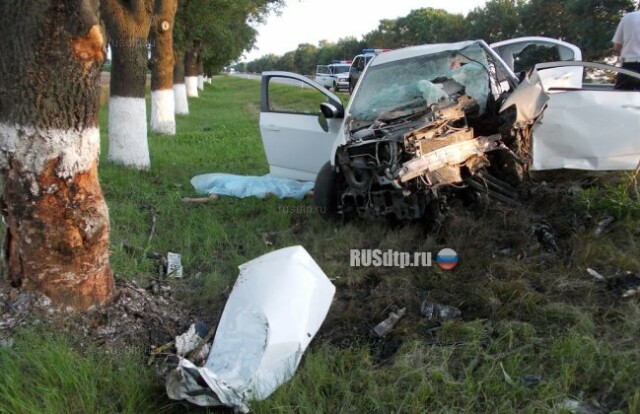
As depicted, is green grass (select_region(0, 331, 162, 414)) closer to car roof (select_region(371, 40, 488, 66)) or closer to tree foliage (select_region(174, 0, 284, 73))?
car roof (select_region(371, 40, 488, 66))

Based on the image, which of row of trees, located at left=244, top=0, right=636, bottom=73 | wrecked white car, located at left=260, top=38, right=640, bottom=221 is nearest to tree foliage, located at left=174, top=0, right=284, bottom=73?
wrecked white car, located at left=260, top=38, right=640, bottom=221

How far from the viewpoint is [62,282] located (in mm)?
2967

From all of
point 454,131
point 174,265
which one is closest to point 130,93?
point 174,265

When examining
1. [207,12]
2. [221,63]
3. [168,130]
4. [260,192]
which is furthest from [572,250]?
[221,63]

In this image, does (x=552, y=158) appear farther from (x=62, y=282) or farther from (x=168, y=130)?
(x=168, y=130)

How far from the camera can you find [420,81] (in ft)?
15.2

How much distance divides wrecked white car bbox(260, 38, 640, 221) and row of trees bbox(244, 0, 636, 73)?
2332 cm

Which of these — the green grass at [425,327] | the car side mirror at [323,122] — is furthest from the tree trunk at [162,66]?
the green grass at [425,327]

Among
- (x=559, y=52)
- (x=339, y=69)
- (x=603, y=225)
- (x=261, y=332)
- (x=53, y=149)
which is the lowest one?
(x=261, y=332)

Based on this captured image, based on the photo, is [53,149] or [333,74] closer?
[53,149]

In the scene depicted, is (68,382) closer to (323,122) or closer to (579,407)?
(579,407)

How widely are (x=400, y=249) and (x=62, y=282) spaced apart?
2331 millimetres

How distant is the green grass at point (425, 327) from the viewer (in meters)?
2.41

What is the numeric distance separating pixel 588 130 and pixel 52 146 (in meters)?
4.12
